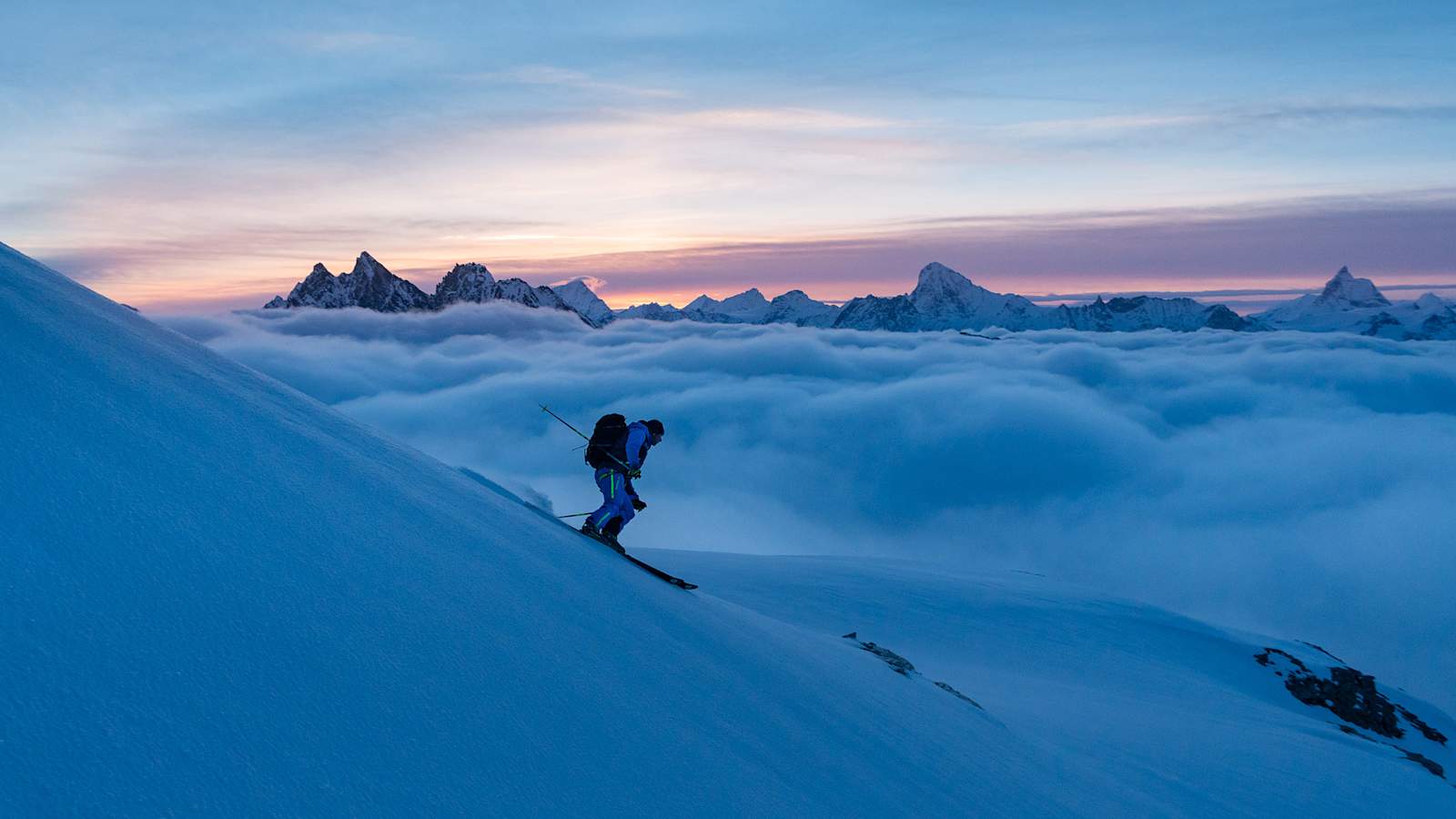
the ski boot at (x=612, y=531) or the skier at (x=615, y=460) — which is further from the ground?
the skier at (x=615, y=460)

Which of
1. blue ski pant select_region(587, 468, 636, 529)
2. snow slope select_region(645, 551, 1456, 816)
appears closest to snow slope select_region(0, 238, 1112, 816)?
blue ski pant select_region(587, 468, 636, 529)

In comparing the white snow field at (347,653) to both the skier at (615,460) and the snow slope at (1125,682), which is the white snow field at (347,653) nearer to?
the skier at (615,460)

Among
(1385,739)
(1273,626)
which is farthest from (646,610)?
(1273,626)

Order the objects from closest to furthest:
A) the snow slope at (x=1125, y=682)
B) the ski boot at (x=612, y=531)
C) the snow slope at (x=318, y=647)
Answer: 1. the snow slope at (x=318, y=647)
2. the ski boot at (x=612, y=531)
3. the snow slope at (x=1125, y=682)

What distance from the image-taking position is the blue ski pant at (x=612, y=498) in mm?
13000

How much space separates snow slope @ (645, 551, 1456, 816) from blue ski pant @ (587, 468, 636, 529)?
289 inches

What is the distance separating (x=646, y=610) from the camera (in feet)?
29.0

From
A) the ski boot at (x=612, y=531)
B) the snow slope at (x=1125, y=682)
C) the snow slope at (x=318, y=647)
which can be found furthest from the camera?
Answer: the snow slope at (x=1125, y=682)

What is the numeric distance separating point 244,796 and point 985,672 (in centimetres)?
2333

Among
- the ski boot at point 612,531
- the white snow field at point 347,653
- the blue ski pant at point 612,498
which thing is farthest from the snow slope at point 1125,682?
the blue ski pant at point 612,498

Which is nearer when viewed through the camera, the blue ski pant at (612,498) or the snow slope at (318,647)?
the snow slope at (318,647)

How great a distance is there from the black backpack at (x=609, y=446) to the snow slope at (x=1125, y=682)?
787 cm

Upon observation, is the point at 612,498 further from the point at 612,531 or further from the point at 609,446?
the point at 609,446

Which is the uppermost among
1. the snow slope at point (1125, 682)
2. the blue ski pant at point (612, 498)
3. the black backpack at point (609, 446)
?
the black backpack at point (609, 446)
